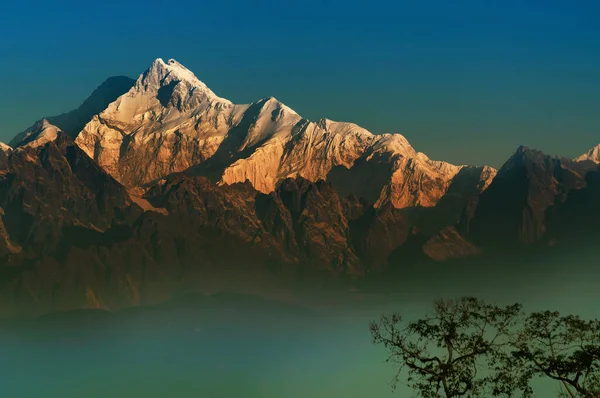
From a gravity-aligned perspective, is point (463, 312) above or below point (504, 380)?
above

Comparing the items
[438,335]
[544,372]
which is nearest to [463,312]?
[438,335]

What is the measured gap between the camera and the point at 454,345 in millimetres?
131875

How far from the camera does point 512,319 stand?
132875mm

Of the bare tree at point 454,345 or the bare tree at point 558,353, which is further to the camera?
the bare tree at point 454,345

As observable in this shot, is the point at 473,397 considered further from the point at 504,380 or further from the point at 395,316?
the point at 395,316

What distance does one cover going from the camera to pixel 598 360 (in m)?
125

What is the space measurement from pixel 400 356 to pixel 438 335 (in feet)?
17.9

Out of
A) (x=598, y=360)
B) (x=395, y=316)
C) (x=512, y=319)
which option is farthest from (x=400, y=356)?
(x=598, y=360)

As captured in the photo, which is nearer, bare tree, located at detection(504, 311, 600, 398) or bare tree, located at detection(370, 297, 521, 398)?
bare tree, located at detection(504, 311, 600, 398)

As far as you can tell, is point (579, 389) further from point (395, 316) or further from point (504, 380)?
point (395, 316)

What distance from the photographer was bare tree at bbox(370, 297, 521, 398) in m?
128

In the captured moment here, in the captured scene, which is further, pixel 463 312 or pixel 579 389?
pixel 463 312

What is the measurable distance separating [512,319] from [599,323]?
1140 cm

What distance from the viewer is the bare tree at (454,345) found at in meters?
128
